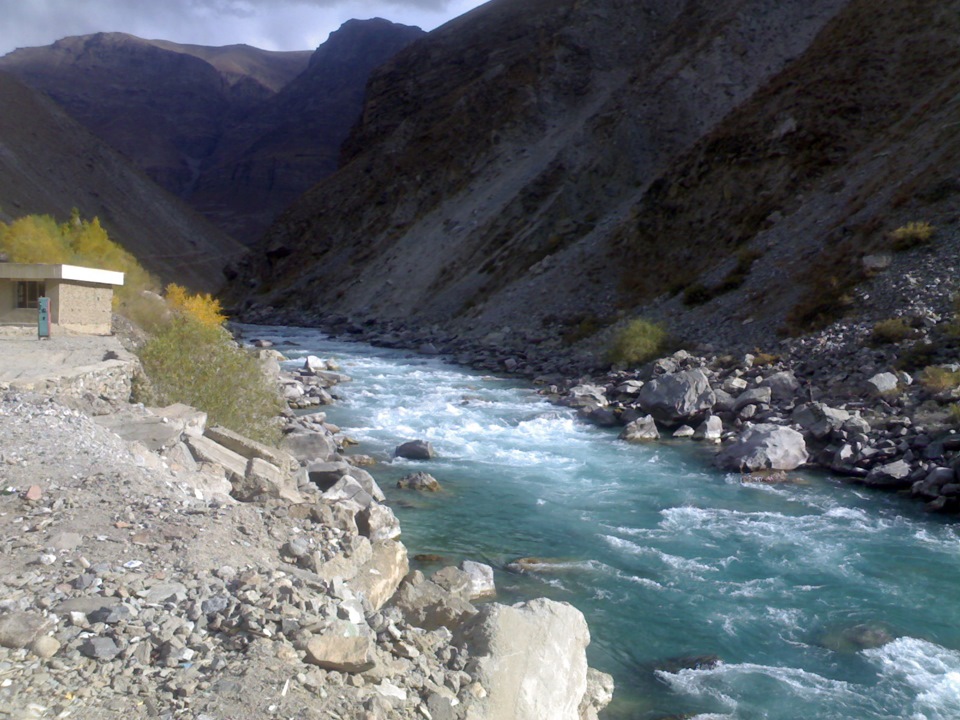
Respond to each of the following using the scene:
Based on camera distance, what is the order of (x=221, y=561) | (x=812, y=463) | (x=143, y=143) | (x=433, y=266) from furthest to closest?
(x=143, y=143) < (x=433, y=266) < (x=812, y=463) < (x=221, y=561)

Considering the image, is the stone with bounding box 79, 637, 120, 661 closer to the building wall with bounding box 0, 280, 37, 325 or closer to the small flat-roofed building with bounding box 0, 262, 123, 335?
the small flat-roofed building with bounding box 0, 262, 123, 335

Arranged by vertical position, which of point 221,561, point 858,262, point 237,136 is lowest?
point 221,561

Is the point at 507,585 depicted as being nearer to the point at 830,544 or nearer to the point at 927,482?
the point at 830,544

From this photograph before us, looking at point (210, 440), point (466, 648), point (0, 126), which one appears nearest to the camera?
point (466, 648)

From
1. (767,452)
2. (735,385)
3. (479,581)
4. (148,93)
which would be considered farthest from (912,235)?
(148,93)

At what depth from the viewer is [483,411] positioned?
63.2ft

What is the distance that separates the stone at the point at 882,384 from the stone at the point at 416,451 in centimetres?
810

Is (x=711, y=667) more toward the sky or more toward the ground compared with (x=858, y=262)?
more toward the ground

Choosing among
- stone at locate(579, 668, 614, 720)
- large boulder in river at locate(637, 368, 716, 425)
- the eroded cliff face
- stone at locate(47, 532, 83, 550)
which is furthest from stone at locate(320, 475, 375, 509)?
the eroded cliff face

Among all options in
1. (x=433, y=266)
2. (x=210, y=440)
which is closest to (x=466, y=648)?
(x=210, y=440)

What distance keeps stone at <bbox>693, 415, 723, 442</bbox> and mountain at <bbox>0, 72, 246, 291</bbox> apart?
2014 inches

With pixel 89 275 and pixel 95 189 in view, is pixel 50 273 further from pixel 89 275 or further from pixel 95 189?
pixel 95 189

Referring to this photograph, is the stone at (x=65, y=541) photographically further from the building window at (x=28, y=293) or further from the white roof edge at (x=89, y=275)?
the building window at (x=28, y=293)

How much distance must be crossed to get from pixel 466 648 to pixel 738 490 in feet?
27.0
